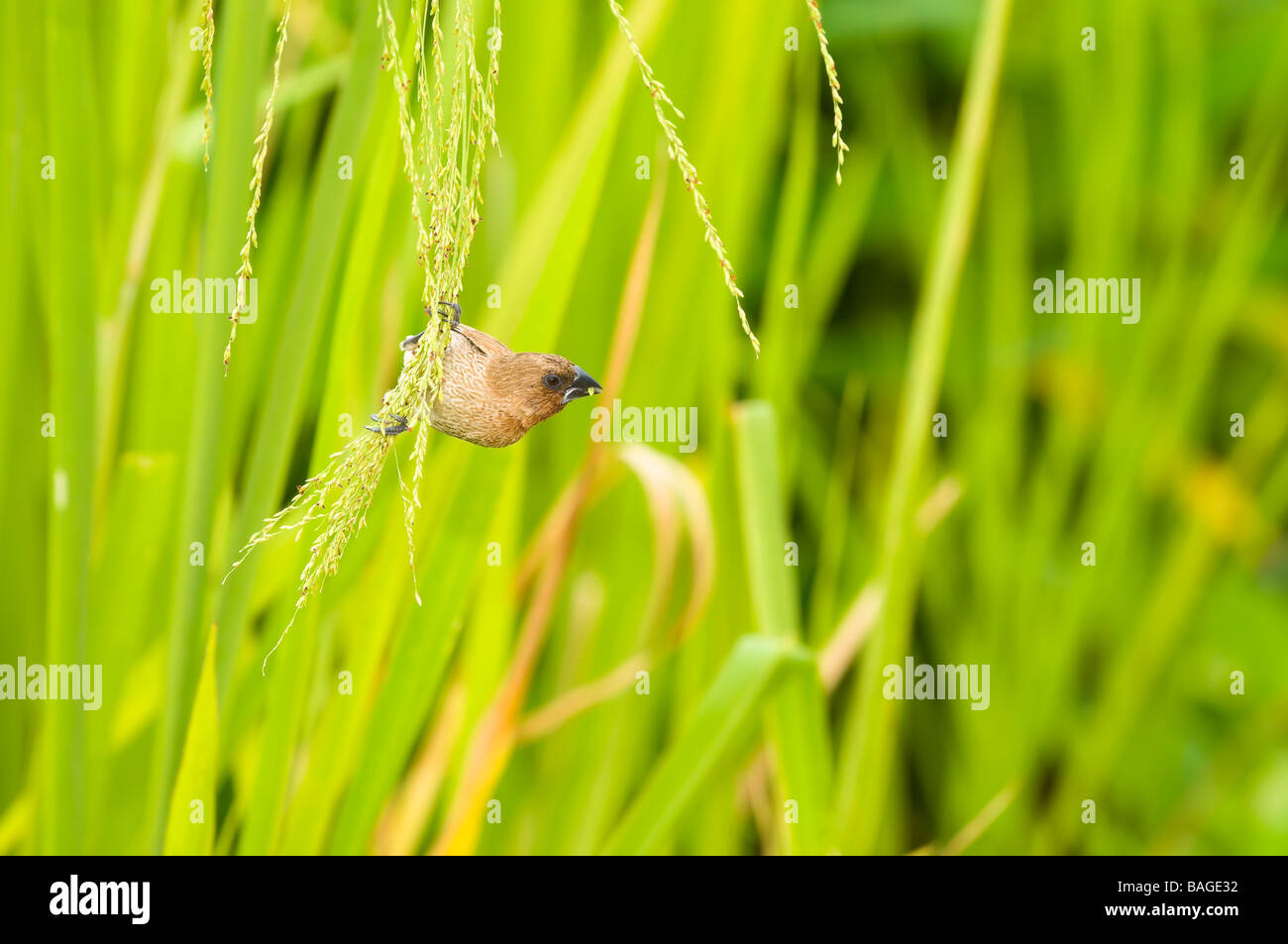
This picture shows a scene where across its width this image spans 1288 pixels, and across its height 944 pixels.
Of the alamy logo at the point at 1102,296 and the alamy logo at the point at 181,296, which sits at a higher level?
the alamy logo at the point at 1102,296

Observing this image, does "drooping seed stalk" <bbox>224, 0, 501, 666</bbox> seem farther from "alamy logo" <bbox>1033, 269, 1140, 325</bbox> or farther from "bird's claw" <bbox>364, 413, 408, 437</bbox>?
"alamy logo" <bbox>1033, 269, 1140, 325</bbox>

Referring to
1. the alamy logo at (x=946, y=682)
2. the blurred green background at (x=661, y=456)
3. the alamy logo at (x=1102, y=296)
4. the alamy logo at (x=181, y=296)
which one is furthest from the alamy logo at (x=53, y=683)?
the alamy logo at (x=1102, y=296)

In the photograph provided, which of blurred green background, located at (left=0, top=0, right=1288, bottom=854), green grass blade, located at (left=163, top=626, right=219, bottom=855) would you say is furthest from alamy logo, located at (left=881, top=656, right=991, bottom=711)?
green grass blade, located at (left=163, top=626, right=219, bottom=855)

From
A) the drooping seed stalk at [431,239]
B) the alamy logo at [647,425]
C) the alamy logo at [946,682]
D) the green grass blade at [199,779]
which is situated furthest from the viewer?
the alamy logo at [946,682]

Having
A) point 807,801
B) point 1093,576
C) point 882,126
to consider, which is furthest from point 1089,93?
point 807,801
